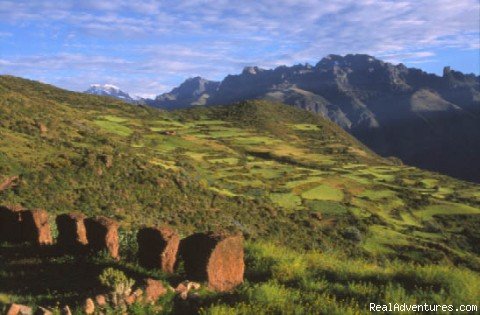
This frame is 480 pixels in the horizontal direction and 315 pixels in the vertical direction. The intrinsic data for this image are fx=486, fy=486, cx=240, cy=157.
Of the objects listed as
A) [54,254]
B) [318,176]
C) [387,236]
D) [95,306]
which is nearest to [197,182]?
[387,236]

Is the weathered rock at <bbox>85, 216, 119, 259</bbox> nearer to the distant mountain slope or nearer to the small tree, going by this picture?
the small tree

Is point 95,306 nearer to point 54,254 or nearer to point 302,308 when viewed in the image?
point 302,308

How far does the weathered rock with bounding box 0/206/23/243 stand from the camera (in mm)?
19266

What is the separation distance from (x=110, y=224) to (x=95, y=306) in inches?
198

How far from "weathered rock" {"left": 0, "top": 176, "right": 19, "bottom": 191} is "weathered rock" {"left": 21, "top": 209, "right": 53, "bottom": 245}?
2372 centimetres

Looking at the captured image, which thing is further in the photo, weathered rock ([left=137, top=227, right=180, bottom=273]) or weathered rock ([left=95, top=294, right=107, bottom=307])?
weathered rock ([left=137, top=227, right=180, bottom=273])

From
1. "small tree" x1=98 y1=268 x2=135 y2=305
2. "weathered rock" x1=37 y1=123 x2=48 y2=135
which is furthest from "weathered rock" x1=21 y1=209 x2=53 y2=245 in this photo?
"weathered rock" x1=37 y1=123 x2=48 y2=135

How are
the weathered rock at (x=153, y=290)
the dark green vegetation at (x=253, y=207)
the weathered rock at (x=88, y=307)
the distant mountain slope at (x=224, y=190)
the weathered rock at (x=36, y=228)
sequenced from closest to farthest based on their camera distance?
1. the weathered rock at (x=88, y=307)
2. the weathered rock at (x=153, y=290)
3. the dark green vegetation at (x=253, y=207)
4. the weathered rock at (x=36, y=228)
5. the distant mountain slope at (x=224, y=190)

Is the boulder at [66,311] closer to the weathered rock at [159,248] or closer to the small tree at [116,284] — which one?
the small tree at [116,284]

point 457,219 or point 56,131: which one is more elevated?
Answer: point 56,131

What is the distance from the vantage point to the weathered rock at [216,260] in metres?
14.4

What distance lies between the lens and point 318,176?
9931 cm

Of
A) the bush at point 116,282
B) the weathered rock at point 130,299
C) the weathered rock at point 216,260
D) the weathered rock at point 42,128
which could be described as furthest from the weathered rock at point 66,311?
the weathered rock at point 42,128

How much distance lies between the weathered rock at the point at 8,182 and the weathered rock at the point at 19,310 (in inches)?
1248
